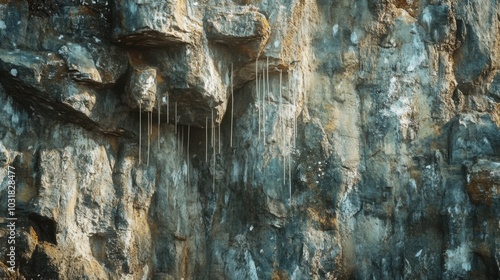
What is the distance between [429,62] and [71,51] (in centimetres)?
845

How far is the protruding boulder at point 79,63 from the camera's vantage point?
2139 centimetres

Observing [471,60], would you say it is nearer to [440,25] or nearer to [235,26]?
[440,25]

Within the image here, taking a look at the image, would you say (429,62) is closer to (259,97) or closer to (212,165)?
(259,97)

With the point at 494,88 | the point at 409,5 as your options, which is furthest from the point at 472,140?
the point at 409,5

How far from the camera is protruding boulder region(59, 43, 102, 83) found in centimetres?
2139

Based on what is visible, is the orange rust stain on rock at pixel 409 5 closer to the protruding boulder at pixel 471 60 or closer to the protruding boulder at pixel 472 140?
the protruding boulder at pixel 471 60

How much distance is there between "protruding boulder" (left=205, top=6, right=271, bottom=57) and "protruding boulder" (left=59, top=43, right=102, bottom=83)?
2649mm

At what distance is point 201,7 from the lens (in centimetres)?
2227

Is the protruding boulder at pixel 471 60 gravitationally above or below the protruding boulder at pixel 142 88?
above

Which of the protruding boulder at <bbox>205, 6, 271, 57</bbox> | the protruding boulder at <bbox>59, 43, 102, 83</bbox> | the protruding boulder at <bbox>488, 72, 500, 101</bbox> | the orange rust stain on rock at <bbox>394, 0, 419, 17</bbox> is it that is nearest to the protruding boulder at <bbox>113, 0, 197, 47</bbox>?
the protruding boulder at <bbox>205, 6, 271, 57</bbox>

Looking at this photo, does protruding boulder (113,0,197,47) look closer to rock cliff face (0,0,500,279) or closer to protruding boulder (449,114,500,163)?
rock cliff face (0,0,500,279)

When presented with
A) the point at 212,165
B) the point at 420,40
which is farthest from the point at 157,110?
the point at 420,40

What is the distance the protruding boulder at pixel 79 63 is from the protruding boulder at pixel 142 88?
0.85 meters

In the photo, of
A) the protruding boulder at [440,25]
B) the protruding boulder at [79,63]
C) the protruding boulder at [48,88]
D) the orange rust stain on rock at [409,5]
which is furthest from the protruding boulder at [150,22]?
the protruding boulder at [440,25]
